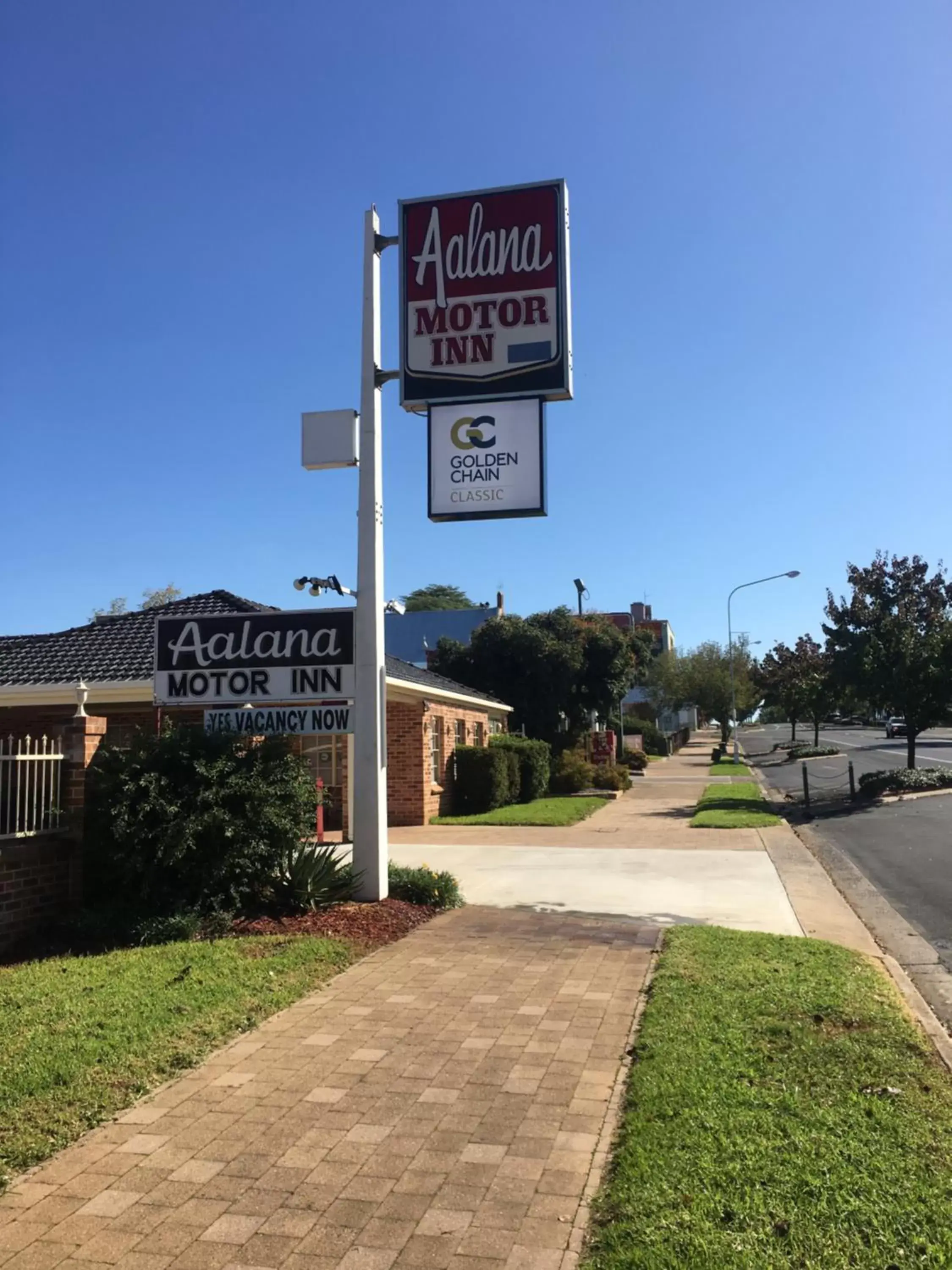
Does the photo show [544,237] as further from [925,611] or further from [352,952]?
[925,611]

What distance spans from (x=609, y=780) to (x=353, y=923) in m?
20.6

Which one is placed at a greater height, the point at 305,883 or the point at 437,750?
the point at 437,750

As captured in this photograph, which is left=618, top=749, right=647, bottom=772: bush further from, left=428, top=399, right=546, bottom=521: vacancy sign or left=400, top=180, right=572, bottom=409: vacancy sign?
left=400, top=180, right=572, bottom=409: vacancy sign

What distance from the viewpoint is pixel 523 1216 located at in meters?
3.50

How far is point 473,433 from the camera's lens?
10.0 meters

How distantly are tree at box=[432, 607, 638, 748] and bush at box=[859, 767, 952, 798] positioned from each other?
1160 cm

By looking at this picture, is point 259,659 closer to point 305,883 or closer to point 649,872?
point 305,883

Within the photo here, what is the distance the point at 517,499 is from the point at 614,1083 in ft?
20.3

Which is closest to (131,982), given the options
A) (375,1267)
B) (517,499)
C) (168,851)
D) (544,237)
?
(168,851)

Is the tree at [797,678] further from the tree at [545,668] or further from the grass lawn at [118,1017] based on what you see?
the grass lawn at [118,1017]

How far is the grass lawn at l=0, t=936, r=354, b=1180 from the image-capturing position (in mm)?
4406

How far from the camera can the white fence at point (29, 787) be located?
787 cm

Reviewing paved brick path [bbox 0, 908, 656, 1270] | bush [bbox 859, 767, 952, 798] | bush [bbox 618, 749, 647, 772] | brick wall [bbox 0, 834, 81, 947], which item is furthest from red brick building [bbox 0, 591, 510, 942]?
bush [bbox 618, 749, 647, 772]

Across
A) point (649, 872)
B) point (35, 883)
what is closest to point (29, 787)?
point (35, 883)
